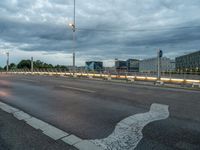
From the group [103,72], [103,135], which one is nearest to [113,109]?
[103,135]

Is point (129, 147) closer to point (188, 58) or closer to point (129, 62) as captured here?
point (129, 62)

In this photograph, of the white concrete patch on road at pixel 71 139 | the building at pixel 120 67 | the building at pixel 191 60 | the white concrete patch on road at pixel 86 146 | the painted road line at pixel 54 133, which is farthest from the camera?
the building at pixel 191 60

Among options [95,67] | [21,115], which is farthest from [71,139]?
[95,67]

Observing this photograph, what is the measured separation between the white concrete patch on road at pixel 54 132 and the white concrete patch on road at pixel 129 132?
828mm

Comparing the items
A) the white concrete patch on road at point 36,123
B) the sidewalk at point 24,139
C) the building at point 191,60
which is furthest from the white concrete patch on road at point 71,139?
the building at point 191,60

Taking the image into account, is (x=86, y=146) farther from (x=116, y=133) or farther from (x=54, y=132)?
(x=54, y=132)

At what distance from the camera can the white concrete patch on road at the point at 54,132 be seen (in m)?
4.23

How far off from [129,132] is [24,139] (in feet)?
8.14

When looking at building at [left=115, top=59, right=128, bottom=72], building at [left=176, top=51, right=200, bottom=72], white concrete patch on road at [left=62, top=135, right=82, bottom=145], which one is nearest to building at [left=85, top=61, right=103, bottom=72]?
building at [left=115, top=59, right=128, bottom=72]

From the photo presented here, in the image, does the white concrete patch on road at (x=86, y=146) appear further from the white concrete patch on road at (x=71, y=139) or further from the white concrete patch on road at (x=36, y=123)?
the white concrete patch on road at (x=36, y=123)

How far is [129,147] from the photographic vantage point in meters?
3.69

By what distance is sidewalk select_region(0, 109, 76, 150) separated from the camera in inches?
145

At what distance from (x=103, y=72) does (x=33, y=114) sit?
2737 centimetres

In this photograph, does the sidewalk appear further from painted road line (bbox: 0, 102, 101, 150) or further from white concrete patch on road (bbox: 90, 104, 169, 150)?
white concrete patch on road (bbox: 90, 104, 169, 150)
